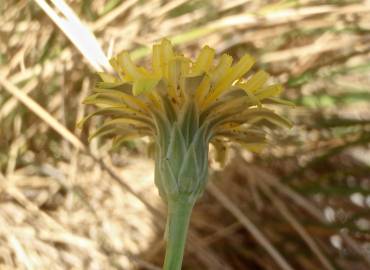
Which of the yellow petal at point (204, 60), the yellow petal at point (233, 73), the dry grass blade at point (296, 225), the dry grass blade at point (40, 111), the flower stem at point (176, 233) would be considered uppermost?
the dry grass blade at point (40, 111)

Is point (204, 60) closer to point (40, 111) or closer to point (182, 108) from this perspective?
point (182, 108)

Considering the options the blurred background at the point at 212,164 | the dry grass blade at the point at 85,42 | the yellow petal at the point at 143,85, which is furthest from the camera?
the blurred background at the point at 212,164

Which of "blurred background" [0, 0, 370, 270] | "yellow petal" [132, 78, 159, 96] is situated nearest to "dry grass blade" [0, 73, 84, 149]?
"blurred background" [0, 0, 370, 270]

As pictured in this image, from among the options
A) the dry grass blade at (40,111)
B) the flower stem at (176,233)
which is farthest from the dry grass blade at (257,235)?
the flower stem at (176,233)

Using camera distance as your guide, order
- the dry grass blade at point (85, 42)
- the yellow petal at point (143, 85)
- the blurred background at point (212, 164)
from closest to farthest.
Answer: the yellow petal at point (143, 85) → the dry grass blade at point (85, 42) → the blurred background at point (212, 164)

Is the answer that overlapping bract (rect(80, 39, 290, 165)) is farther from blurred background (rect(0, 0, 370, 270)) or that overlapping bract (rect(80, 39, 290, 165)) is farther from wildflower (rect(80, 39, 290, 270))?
blurred background (rect(0, 0, 370, 270))

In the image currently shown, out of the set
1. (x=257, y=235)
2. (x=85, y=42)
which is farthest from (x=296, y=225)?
(x=85, y=42)

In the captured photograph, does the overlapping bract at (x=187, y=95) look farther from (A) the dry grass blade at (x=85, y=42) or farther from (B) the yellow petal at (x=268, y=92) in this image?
(A) the dry grass blade at (x=85, y=42)

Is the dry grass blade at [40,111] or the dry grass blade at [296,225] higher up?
the dry grass blade at [40,111]
